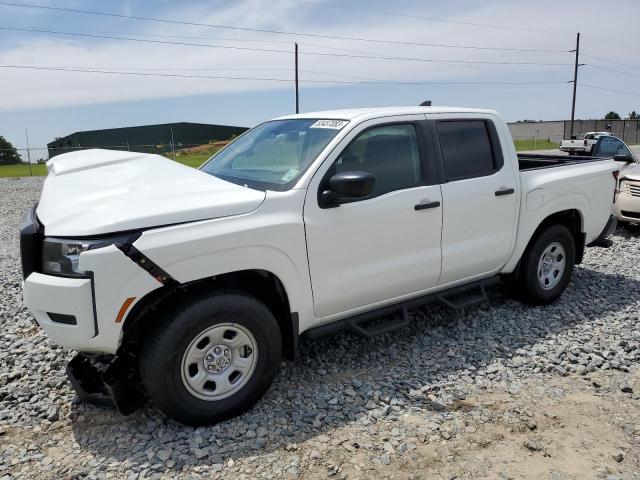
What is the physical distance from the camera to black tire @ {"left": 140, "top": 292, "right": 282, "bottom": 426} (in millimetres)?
3061

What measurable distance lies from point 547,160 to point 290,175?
3.75 metres

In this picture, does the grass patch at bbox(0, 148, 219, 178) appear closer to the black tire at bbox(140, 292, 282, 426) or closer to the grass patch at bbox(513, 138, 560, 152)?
the black tire at bbox(140, 292, 282, 426)

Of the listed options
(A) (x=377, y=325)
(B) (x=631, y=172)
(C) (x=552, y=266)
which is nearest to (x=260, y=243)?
(A) (x=377, y=325)

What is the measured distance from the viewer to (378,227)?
380 cm

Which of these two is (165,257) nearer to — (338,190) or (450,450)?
(338,190)

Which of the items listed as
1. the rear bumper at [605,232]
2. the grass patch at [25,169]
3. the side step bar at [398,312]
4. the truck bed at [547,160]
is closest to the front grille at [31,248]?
the side step bar at [398,312]

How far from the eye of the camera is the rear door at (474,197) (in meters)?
4.29

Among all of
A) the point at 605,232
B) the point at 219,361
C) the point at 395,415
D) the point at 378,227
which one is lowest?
the point at 395,415

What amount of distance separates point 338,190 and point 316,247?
1.38 ft

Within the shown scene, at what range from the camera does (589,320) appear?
16.6ft

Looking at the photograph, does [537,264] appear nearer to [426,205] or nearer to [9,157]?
[426,205]

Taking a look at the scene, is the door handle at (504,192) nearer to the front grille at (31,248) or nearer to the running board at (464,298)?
the running board at (464,298)

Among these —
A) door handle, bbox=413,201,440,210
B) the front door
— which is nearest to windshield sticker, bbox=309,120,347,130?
the front door

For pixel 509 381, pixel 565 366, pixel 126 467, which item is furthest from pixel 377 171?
pixel 126 467
